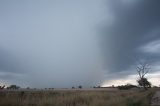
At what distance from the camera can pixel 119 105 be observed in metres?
15.3

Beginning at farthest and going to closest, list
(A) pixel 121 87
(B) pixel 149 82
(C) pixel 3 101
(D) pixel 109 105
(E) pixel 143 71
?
(B) pixel 149 82, (A) pixel 121 87, (E) pixel 143 71, (D) pixel 109 105, (C) pixel 3 101

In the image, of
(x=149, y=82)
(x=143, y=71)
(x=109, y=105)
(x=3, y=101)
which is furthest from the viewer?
(x=149, y=82)

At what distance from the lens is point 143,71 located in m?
69.6

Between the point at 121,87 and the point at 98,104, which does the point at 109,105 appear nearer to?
the point at 98,104

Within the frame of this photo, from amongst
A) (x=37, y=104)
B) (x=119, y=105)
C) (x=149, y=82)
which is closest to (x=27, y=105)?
(x=37, y=104)

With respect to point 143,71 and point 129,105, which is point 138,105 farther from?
point 143,71

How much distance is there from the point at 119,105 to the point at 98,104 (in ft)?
5.21

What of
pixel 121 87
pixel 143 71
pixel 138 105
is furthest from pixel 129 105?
pixel 121 87

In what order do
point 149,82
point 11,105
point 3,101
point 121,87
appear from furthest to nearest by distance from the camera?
point 149,82 → point 121,87 → point 3,101 → point 11,105

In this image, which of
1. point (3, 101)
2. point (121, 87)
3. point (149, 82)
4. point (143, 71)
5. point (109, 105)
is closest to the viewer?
point (3, 101)

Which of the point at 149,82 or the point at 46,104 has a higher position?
the point at 149,82

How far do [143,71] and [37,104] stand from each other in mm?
59636

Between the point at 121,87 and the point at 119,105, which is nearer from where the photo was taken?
the point at 119,105

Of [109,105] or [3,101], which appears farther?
[109,105]
